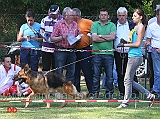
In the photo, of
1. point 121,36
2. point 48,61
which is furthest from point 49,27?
point 121,36

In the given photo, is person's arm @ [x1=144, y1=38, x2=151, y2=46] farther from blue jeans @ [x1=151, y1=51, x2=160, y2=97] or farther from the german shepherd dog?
Result: the german shepherd dog

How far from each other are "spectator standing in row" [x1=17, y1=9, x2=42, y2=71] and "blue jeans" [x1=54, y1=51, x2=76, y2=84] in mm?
901

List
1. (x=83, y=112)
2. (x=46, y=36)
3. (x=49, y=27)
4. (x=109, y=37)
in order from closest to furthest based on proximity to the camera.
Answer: (x=83, y=112) < (x=109, y=37) < (x=46, y=36) < (x=49, y=27)

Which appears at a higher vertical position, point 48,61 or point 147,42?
point 147,42

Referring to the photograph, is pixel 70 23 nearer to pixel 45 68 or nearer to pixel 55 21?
pixel 55 21

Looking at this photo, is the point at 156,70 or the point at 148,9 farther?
the point at 148,9

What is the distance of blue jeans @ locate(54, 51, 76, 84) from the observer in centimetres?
1281

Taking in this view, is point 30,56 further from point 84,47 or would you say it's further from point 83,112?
point 83,112

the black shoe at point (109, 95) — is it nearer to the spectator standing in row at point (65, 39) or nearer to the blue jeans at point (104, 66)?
the blue jeans at point (104, 66)

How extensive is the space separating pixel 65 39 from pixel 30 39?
3.80ft

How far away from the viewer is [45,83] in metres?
11.7

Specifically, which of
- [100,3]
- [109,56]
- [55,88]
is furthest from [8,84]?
[100,3]

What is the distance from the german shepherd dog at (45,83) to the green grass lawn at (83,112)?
0.31 meters

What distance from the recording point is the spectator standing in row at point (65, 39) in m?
12.6
